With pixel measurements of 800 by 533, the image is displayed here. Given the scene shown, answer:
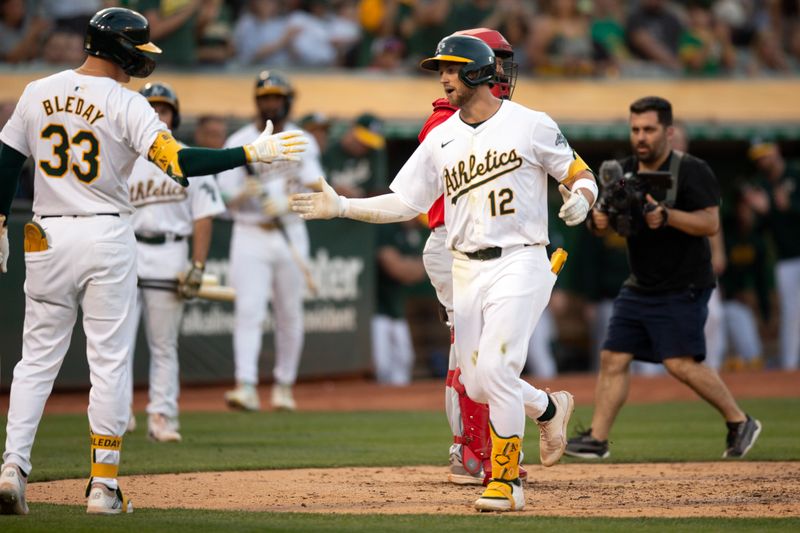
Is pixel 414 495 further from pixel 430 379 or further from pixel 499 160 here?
pixel 430 379

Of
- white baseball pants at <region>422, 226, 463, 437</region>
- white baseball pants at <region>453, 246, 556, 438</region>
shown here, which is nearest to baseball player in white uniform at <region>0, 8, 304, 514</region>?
white baseball pants at <region>453, 246, 556, 438</region>

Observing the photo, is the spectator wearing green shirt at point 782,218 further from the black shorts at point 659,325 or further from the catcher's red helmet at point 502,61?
the catcher's red helmet at point 502,61

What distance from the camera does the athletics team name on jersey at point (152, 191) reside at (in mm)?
9328

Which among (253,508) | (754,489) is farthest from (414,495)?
(754,489)

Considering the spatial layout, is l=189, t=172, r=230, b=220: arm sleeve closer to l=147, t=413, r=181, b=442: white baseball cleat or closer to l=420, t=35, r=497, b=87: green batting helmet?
l=147, t=413, r=181, b=442: white baseball cleat

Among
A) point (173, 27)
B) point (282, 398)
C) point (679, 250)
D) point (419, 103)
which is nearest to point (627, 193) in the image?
point (679, 250)

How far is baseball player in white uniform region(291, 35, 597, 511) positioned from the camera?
5980 mm

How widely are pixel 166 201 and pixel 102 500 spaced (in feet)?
13.0

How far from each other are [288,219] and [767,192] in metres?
7.39

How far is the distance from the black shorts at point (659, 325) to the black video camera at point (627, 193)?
50cm

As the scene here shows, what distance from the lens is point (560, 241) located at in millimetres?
16219

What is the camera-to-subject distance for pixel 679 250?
843 cm

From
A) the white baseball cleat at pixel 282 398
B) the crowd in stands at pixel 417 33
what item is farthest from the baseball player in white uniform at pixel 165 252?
the crowd in stands at pixel 417 33

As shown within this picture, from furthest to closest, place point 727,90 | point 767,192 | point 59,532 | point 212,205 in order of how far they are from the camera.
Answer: point 727,90 < point 767,192 < point 212,205 < point 59,532
